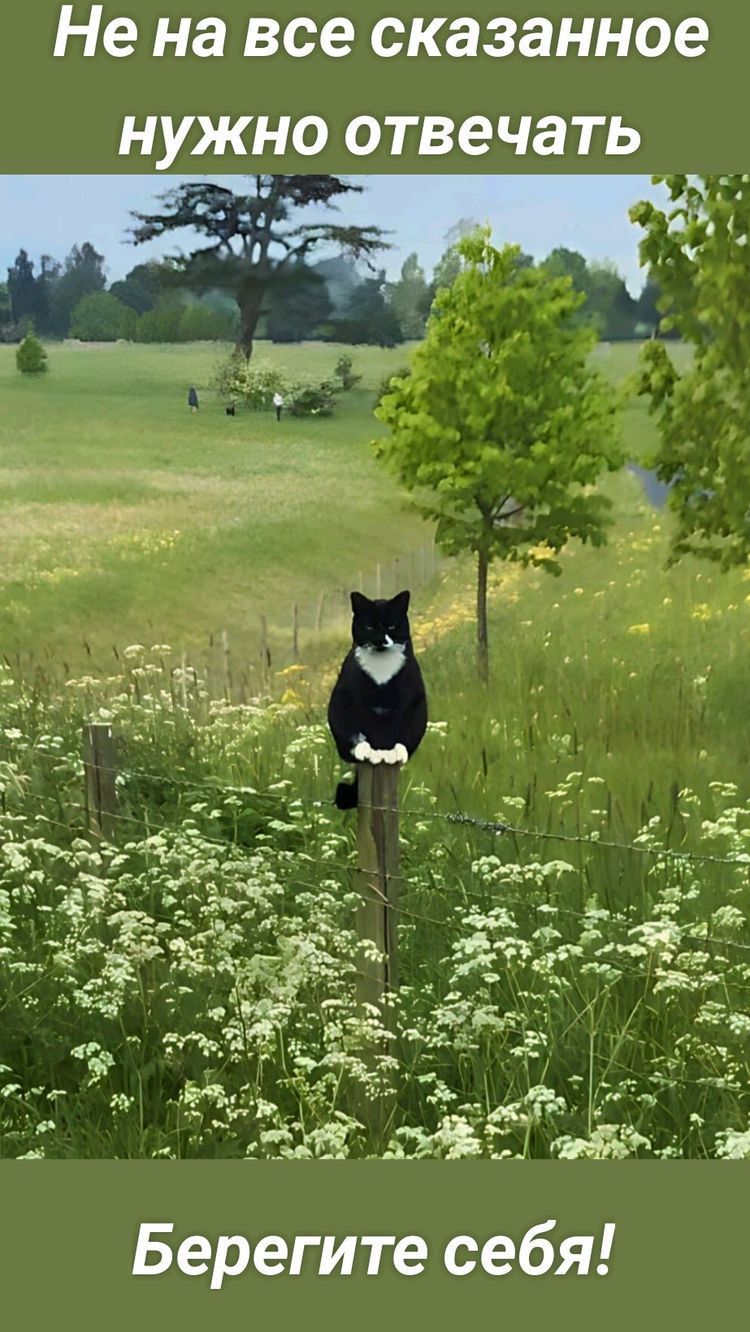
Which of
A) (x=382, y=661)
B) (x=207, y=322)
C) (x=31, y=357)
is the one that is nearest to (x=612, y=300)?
(x=207, y=322)

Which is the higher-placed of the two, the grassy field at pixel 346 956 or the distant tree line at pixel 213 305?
the distant tree line at pixel 213 305

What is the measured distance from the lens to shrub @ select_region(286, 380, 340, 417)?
3728 cm

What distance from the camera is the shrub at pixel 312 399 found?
3728 centimetres

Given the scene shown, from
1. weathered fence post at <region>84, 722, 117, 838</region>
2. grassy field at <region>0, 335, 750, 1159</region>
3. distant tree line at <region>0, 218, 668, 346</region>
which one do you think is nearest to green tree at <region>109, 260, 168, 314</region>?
distant tree line at <region>0, 218, 668, 346</region>

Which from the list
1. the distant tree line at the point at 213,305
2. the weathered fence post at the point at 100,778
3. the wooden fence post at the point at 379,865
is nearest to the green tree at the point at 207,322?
the distant tree line at the point at 213,305

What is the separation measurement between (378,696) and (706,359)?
23.9 ft

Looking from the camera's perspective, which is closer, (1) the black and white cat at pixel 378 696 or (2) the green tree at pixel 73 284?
(1) the black and white cat at pixel 378 696

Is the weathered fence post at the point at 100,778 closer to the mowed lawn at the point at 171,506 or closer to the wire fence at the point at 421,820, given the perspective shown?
the wire fence at the point at 421,820

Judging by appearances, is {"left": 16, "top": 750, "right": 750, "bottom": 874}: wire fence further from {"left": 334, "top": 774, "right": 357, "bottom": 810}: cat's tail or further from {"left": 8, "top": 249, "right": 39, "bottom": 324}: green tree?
{"left": 8, "top": 249, "right": 39, "bottom": 324}: green tree

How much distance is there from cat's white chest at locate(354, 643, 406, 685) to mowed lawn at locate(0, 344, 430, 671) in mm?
6250

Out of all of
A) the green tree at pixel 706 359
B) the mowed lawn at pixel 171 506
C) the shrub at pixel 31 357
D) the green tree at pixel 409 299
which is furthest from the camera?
the shrub at pixel 31 357

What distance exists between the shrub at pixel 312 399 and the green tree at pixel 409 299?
296cm
